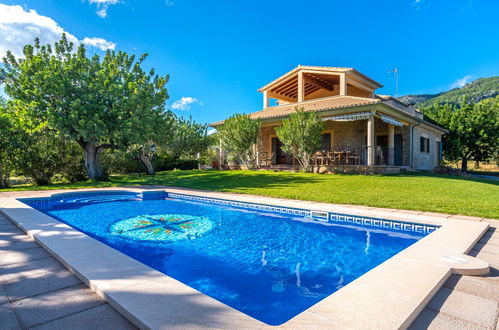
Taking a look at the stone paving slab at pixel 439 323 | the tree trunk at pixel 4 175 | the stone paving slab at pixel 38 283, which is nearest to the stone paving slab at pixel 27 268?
the stone paving slab at pixel 38 283

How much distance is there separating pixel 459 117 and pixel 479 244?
26094 millimetres

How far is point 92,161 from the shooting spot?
1480cm

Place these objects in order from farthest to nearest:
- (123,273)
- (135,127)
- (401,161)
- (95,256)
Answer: (401,161) < (135,127) < (95,256) < (123,273)

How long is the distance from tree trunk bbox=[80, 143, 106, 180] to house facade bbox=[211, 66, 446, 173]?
26.3 ft

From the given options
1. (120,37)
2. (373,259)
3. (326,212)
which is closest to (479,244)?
(373,259)

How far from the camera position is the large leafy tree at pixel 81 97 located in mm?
12133

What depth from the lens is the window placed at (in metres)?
17.2

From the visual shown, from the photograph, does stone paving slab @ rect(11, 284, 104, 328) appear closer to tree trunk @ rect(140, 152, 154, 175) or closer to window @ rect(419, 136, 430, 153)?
tree trunk @ rect(140, 152, 154, 175)

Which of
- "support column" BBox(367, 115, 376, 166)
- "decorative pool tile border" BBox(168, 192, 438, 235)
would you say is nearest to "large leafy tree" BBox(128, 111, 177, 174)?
"decorative pool tile border" BBox(168, 192, 438, 235)

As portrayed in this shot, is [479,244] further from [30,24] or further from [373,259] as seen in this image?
[30,24]

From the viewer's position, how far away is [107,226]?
6.01m

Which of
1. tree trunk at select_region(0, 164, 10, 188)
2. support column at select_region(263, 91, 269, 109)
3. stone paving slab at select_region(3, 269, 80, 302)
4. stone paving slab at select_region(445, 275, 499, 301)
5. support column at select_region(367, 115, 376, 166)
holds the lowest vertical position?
stone paving slab at select_region(445, 275, 499, 301)

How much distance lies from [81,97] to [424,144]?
20.8 m

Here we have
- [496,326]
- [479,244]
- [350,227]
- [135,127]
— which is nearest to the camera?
[496,326]
